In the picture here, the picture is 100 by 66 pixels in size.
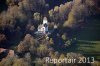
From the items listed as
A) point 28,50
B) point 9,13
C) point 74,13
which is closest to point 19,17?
point 9,13

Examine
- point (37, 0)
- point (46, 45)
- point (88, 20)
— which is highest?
point (37, 0)

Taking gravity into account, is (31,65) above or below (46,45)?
below

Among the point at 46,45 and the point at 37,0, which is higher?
the point at 37,0

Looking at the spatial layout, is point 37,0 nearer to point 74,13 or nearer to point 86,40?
point 74,13

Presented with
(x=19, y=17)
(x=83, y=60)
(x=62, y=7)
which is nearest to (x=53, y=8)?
(x=62, y=7)

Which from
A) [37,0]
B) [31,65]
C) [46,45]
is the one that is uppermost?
[37,0]

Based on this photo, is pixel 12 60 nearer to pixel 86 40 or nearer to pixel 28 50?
pixel 28 50
